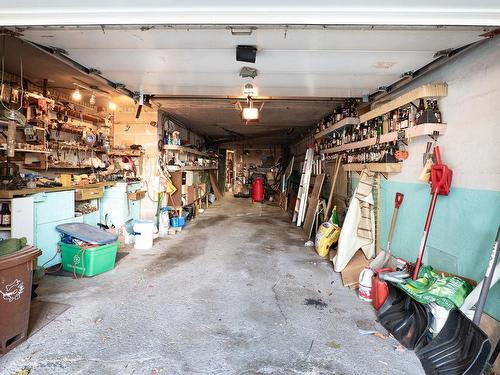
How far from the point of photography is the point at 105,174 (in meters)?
5.29

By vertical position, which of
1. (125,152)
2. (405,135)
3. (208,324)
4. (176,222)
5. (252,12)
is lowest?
(208,324)

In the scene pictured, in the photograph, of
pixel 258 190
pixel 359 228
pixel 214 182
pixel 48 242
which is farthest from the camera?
pixel 214 182

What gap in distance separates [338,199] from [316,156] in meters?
1.86

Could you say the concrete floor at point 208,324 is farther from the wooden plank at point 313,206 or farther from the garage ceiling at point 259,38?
the garage ceiling at point 259,38

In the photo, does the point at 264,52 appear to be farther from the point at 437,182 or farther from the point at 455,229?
the point at 455,229

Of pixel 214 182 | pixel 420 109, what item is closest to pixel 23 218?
pixel 420 109

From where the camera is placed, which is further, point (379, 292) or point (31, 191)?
point (31, 191)

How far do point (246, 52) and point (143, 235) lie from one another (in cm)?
346

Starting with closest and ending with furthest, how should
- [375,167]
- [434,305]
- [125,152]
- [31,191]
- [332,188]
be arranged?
[434,305], [31,191], [375,167], [332,188], [125,152]

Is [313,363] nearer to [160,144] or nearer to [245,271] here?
[245,271]

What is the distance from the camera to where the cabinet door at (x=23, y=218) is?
9.96 feet

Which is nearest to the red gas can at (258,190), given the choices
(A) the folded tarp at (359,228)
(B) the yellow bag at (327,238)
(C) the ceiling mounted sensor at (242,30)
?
(B) the yellow bag at (327,238)

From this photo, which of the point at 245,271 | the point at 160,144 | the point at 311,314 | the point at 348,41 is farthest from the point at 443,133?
the point at 160,144

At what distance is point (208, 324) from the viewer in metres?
2.40
